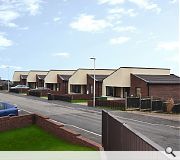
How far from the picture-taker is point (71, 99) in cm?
4984

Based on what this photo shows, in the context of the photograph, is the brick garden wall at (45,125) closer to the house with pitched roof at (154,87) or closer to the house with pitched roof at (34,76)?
the house with pitched roof at (154,87)

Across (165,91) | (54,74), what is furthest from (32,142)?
(54,74)

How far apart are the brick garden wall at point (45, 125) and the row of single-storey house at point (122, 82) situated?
18876 mm

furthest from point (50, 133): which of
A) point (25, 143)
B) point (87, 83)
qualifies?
point (87, 83)

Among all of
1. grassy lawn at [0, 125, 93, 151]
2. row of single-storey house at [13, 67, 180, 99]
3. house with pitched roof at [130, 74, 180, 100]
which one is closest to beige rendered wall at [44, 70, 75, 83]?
row of single-storey house at [13, 67, 180, 99]

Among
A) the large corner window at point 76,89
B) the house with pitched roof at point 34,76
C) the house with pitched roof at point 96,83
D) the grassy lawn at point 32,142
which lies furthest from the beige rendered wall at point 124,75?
the house with pitched roof at point 34,76

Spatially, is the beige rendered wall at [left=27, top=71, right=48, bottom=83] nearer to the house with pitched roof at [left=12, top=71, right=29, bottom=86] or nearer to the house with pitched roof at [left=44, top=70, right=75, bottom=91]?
the house with pitched roof at [left=12, top=71, right=29, bottom=86]

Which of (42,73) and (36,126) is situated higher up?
(42,73)

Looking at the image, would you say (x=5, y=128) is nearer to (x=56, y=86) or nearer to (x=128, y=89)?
(x=128, y=89)

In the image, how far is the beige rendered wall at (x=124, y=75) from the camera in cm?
4609

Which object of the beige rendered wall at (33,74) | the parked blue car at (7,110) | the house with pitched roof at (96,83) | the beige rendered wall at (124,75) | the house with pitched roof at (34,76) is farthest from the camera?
the beige rendered wall at (33,74)

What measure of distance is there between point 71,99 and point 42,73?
3782 cm

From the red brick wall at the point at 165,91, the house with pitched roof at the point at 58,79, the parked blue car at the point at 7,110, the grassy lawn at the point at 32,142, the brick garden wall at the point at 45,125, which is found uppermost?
the house with pitched roof at the point at 58,79
